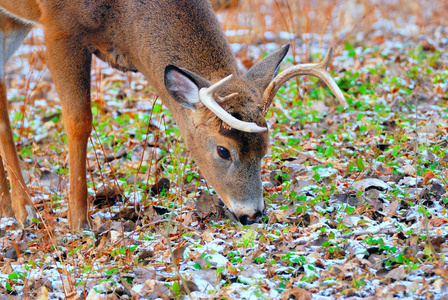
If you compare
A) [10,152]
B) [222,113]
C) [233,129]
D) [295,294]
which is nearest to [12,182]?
[10,152]

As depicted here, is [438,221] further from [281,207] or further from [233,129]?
[233,129]

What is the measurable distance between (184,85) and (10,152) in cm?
234

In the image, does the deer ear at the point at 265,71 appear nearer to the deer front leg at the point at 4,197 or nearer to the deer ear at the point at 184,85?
the deer ear at the point at 184,85

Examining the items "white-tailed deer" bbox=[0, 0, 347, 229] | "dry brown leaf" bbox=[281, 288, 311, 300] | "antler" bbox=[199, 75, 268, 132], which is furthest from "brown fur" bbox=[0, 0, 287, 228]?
"dry brown leaf" bbox=[281, 288, 311, 300]

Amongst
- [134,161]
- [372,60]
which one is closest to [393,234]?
[134,161]

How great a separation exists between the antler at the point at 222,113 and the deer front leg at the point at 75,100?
56.4 inches

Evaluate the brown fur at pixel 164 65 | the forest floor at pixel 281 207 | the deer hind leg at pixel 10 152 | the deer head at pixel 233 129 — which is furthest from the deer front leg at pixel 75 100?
the deer head at pixel 233 129

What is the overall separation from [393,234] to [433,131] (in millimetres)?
2479

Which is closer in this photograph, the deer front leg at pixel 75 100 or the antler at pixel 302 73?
the antler at pixel 302 73

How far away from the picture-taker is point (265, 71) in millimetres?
5172

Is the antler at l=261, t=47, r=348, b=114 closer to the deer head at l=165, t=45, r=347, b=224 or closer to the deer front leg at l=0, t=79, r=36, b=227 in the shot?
the deer head at l=165, t=45, r=347, b=224

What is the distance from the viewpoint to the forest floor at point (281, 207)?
382 centimetres

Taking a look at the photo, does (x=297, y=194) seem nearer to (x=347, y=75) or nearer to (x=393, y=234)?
(x=393, y=234)

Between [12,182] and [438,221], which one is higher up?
[12,182]
